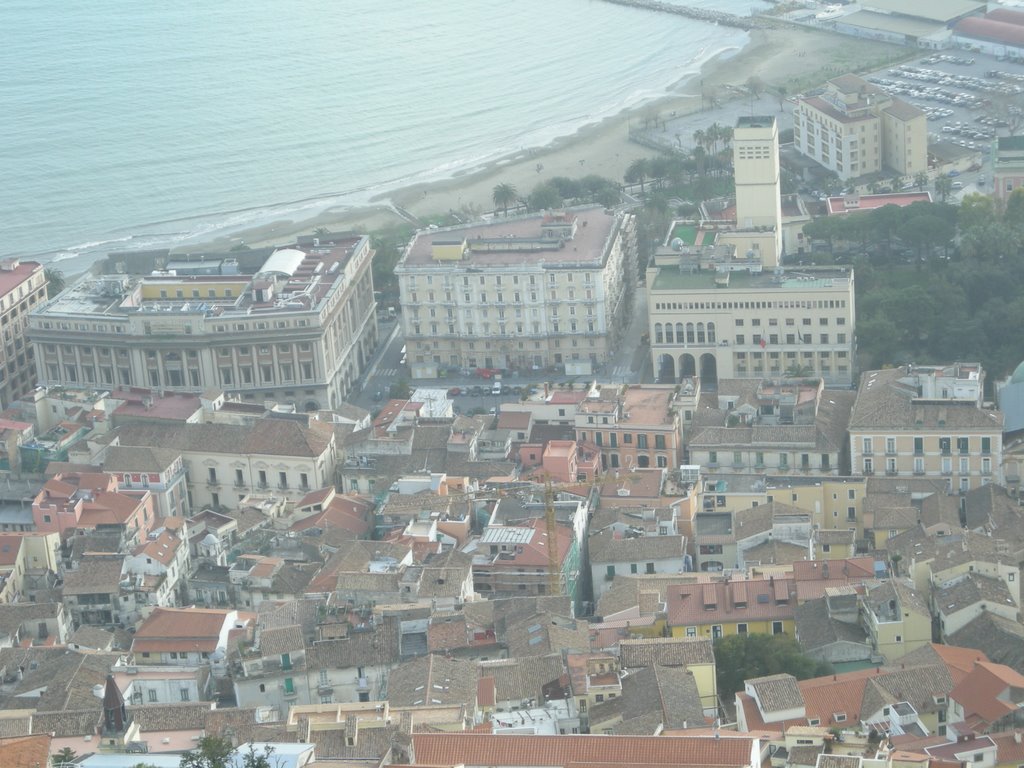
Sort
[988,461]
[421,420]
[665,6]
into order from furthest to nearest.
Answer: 1. [665,6]
2. [421,420]
3. [988,461]

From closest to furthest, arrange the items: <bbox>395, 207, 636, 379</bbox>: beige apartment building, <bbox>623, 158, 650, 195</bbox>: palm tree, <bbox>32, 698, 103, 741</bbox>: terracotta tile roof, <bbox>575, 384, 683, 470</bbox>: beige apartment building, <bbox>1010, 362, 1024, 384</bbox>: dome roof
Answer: <bbox>32, 698, 103, 741</bbox>: terracotta tile roof < <bbox>575, 384, 683, 470</bbox>: beige apartment building < <bbox>1010, 362, 1024, 384</bbox>: dome roof < <bbox>395, 207, 636, 379</bbox>: beige apartment building < <bbox>623, 158, 650, 195</bbox>: palm tree

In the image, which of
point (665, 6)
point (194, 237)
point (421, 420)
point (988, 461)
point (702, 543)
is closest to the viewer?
point (702, 543)

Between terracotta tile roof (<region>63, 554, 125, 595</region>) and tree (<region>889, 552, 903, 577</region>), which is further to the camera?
terracotta tile roof (<region>63, 554, 125, 595</region>)

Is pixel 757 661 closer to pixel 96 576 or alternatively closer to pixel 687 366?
pixel 96 576

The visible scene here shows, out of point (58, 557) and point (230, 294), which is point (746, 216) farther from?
point (58, 557)

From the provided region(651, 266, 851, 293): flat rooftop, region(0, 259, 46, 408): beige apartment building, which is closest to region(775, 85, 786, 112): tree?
region(651, 266, 851, 293): flat rooftop

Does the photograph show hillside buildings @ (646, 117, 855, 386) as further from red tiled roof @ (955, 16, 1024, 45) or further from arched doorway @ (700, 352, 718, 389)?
red tiled roof @ (955, 16, 1024, 45)

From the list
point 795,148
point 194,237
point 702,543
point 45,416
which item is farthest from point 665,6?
point 702,543
